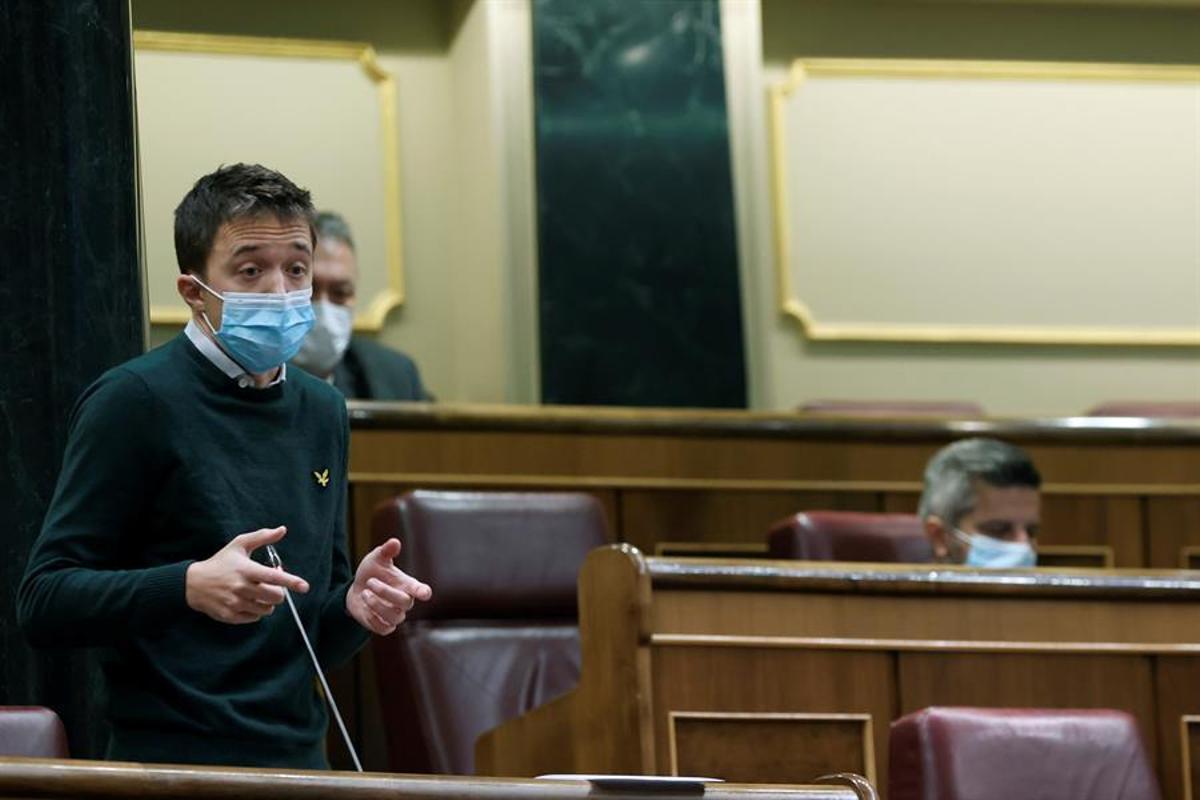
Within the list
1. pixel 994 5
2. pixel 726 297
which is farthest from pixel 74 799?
pixel 994 5

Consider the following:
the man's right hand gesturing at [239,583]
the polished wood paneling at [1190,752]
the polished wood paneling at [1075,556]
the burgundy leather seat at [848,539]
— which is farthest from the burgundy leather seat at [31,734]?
the polished wood paneling at [1075,556]

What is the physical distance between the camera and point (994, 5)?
382 cm

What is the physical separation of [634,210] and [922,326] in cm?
67

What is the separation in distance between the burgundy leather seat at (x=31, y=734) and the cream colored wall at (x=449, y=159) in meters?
2.19

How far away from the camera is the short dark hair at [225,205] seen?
3.68 feet

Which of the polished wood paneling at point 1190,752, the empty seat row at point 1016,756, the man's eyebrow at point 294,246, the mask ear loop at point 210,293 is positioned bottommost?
the polished wood paneling at point 1190,752

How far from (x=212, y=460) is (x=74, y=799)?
0.88ft

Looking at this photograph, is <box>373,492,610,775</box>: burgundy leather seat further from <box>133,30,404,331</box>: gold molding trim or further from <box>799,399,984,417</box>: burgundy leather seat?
<box>133,30,404,331</box>: gold molding trim

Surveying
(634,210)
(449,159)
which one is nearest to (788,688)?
(634,210)

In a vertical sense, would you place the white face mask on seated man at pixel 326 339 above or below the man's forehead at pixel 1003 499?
above

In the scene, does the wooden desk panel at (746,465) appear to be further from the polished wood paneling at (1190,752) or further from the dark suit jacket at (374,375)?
the polished wood paneling at (1190,752)

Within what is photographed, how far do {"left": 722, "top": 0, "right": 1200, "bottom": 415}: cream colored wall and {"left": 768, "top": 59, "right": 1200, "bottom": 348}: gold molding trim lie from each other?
0.06 ft

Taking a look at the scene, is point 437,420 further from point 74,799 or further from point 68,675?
point 74,799

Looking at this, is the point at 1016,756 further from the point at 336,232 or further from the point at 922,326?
the point at 922,326
